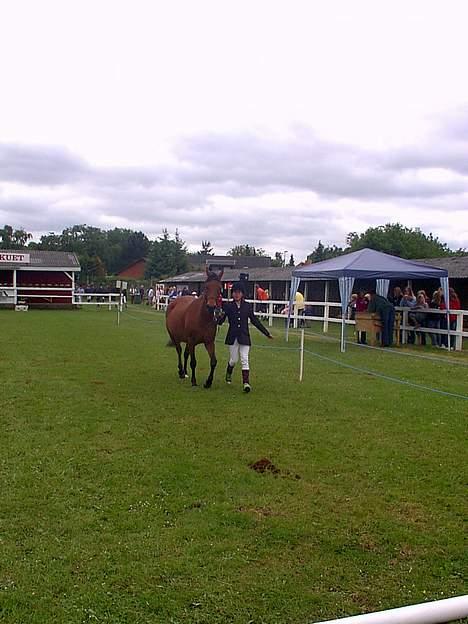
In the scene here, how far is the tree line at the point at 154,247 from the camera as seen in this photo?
6150 centimetres

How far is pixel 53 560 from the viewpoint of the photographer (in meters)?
4.21

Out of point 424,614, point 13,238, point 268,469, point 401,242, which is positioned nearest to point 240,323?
point 268,469

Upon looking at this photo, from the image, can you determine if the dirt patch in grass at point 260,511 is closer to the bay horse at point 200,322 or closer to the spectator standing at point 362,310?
the bay horse at point 200,322

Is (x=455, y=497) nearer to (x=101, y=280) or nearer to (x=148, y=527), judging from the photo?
(x=148, y=527)

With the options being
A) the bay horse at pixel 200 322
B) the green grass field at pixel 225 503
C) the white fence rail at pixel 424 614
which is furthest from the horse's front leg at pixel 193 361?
the white fence rail at pixel 424 614

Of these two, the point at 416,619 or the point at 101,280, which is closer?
the point at 416,619

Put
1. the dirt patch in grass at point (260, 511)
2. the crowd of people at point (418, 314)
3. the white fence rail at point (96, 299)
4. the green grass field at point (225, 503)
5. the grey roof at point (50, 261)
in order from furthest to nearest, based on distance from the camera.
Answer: the grey roof at point (50, 261)
the white fence rail at point (96, 299)
the crowd of people at point (418, 314)
the dirt patch in grass at point (260, 511)
the green grass field at point (225, 503)

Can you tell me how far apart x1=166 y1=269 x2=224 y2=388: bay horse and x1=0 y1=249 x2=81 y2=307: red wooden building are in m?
32.3

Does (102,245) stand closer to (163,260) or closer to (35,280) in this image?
(163,260)

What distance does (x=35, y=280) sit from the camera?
45.2 metres

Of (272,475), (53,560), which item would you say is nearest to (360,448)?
(272,475)

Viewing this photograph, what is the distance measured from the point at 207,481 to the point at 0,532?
1929mm

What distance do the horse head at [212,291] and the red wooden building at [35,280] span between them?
3374 cm

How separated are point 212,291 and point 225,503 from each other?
5.74 meters
